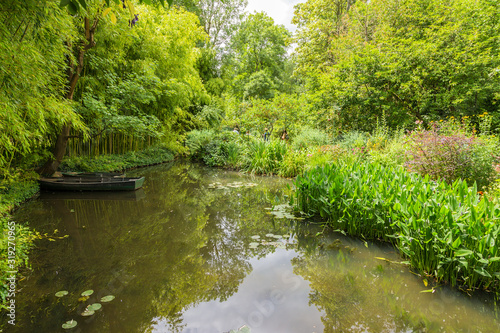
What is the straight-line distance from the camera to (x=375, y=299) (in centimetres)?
221

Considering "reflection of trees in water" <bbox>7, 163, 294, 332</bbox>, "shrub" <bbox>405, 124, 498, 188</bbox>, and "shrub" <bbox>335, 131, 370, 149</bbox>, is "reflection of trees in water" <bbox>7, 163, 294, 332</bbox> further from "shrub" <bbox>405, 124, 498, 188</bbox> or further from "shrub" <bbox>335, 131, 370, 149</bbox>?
"shrub" <bbox>335, 131, 370, 149</bbox>

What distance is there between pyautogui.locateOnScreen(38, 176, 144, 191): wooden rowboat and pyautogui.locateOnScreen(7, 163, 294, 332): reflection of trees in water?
1.84ft

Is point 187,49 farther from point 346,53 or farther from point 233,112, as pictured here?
point 346,53

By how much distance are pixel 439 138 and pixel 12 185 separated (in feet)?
28.2

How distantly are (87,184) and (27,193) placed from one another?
1063mm

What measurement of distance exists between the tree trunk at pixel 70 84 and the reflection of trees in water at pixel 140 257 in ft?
5.51

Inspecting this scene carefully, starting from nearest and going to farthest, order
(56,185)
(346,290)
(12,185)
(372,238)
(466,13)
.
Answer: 1. (346,290)
2. (372,238)
3. (12,185)
4. (56,185)
5. (466,13)

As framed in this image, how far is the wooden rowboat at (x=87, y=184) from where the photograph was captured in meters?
5.49

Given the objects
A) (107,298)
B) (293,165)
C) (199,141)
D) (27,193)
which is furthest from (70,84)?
(199,141)

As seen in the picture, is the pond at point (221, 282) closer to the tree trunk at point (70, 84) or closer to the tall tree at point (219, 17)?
the tree trunk at point (70, 84)

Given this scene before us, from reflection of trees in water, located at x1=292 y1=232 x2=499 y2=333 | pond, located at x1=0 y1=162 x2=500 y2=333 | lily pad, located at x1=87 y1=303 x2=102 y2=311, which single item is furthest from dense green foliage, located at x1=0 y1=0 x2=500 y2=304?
lily pad, located at x1=87 y1=303 x2=102 y2=311

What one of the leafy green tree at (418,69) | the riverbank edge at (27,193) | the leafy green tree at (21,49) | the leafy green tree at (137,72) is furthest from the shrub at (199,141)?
the leafy green tree at (21,49)

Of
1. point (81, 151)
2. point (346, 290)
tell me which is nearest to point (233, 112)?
point (81, 151)

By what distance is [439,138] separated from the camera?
4.49 meters
